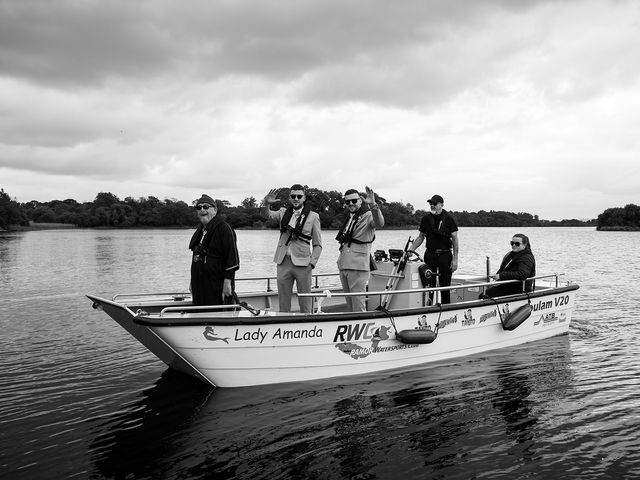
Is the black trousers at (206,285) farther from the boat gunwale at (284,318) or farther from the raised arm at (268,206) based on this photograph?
the raised arm at (268,206)

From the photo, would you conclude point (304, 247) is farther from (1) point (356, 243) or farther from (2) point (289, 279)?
(1) point (356, 243)

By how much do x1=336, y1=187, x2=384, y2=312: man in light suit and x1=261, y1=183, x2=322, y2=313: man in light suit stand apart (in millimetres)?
545

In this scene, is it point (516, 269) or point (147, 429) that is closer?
point (147, 429)

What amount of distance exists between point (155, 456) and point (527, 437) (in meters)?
4.26

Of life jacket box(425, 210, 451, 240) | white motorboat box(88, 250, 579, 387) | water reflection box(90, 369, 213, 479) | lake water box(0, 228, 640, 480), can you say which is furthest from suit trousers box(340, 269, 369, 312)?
water reflection box(90, 369, 213, 479)

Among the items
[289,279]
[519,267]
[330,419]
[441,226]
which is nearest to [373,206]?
[289,279]

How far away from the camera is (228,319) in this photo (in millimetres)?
6617

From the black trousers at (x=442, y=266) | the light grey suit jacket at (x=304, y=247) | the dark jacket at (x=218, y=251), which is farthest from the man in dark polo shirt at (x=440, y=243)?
the dark jacket at (x=218, y=251)

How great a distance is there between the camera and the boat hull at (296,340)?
6.65m

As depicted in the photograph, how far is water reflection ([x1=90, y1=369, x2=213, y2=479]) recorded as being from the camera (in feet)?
17.5

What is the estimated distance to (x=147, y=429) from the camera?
20.6 feet

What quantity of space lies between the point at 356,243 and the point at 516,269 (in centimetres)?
335

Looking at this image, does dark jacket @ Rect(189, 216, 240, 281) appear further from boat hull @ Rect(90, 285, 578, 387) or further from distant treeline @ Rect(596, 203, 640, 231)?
distant treeline @ Rect(596, 203, 640, 231)

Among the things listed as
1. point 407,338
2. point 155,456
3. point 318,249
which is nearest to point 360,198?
point 318,249
